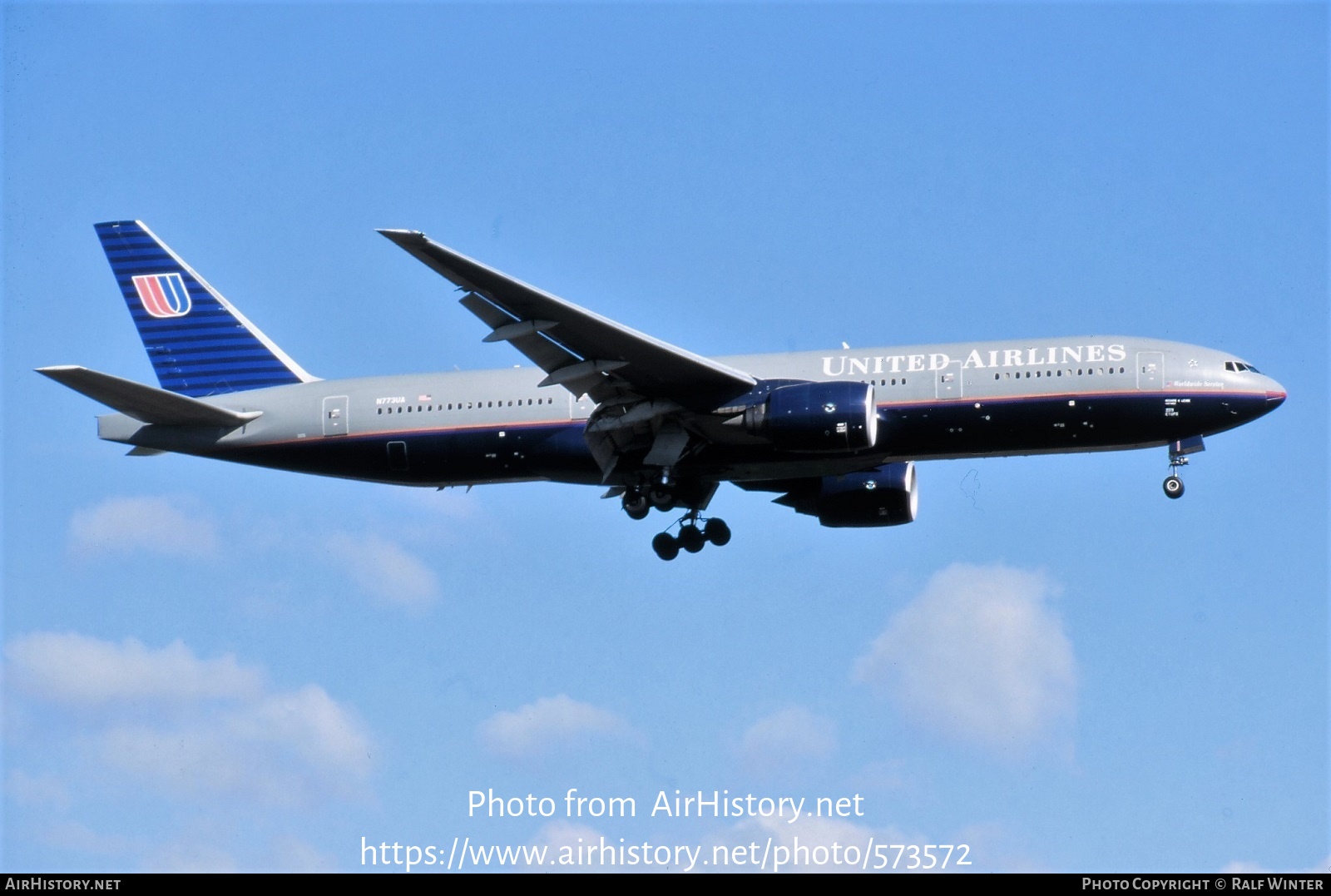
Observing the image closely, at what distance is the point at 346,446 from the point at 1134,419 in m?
19.1

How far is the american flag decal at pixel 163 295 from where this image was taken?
48.9m

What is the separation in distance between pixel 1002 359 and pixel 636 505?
9.41 m

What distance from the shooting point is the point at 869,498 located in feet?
145

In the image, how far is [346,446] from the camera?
44281 millimetres

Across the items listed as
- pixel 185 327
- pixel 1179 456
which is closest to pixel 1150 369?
pixel 1179 456

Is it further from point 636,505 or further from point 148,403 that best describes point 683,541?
point 148,403

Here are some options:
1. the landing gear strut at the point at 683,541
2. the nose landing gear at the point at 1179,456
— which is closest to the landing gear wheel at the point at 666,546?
the landing gear strut at the point at 683,541

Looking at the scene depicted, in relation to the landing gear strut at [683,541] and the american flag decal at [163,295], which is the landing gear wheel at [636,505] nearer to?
the landing gear strut at [683,541]

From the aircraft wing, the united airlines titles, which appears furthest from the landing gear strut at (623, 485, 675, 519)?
the united airlines titles

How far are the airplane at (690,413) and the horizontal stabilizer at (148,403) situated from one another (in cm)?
7

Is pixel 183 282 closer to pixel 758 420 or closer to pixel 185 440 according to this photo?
pixel 185 440

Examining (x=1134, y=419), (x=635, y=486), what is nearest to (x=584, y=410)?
(x=635, y=486)
